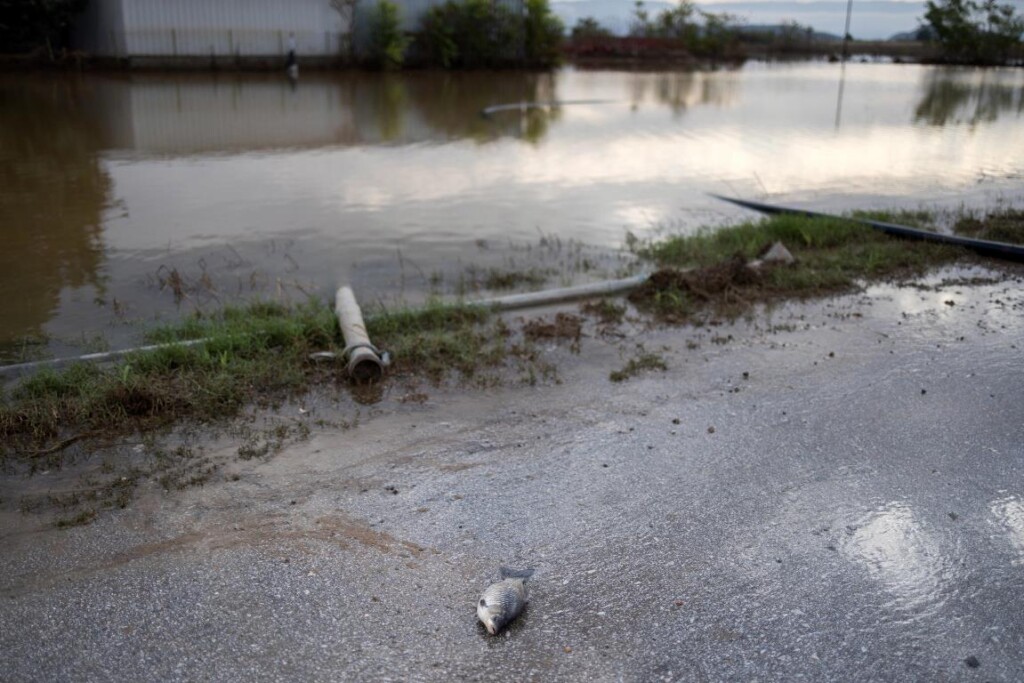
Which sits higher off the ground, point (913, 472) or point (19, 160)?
point (19, 160)

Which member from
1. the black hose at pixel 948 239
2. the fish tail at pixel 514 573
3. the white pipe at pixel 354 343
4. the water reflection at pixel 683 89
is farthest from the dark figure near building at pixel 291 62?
the fish tail at pixel 514 573

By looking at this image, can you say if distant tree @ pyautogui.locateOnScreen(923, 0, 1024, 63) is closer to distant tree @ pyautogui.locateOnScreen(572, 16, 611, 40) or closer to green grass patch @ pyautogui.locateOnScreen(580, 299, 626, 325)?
distant tree @ pyautogui.locateOnScreen(572, 16, 611, 40)

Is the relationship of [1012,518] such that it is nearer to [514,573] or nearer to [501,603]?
[514,573]

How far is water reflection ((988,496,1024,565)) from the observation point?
11.2ft

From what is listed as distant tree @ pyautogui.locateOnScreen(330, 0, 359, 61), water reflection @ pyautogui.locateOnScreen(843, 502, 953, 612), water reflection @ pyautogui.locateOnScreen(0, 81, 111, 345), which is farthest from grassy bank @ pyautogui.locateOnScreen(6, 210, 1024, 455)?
distant tree @ pyautogui.locateOnScreen(330, 0, 359, 61)

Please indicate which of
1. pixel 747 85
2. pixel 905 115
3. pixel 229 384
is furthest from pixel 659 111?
pixel 229 384

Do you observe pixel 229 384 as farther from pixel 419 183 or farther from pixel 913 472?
pixel 419 183

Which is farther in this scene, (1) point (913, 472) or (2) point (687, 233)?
(2) point (687, 233)

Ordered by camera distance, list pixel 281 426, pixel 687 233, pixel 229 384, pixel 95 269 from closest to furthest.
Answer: pixel 281 426, pixel 229 384, pixel 95 269, pixel 687 233

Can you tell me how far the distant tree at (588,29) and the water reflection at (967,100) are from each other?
15007 mm

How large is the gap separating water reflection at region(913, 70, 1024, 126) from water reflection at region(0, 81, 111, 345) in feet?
56.7

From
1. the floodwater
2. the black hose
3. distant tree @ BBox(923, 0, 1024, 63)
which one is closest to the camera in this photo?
the floodwater

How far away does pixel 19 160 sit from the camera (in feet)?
38.0

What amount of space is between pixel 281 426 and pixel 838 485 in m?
2.71
